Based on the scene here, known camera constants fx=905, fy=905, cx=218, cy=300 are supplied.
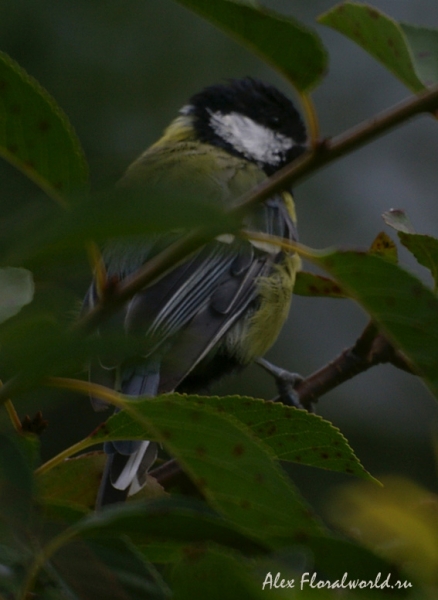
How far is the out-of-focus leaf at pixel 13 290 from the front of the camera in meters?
0.65

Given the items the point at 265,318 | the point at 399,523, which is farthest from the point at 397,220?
the point at 265,318

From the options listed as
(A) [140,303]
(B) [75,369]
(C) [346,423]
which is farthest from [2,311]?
(C) [346,423]

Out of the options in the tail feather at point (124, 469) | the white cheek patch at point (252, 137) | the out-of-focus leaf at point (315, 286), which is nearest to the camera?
the tail feather at point (124, 469)

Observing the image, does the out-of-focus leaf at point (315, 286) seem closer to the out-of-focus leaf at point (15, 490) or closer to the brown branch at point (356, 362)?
the brown branch at point (356, 362)

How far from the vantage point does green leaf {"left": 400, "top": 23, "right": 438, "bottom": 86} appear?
81 cm

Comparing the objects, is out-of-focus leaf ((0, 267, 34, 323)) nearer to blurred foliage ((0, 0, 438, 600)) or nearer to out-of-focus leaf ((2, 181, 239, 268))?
blurred foliage ((0, 0, 438, 600))

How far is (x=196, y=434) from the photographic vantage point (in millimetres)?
737

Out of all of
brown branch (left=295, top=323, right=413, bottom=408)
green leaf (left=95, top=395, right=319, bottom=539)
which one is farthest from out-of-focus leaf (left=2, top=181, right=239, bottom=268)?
brown branch (left=295, top=323, right=413, bottom=408)

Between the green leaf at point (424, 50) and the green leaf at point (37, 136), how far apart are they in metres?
0.31

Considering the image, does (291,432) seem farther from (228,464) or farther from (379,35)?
(379,35)

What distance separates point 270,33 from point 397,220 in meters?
0.46

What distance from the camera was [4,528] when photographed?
2.03ft

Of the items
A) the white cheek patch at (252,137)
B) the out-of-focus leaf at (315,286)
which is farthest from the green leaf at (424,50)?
the white cheek patch at (252,137)

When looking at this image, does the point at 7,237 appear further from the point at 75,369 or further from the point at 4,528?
the point at 4,528
